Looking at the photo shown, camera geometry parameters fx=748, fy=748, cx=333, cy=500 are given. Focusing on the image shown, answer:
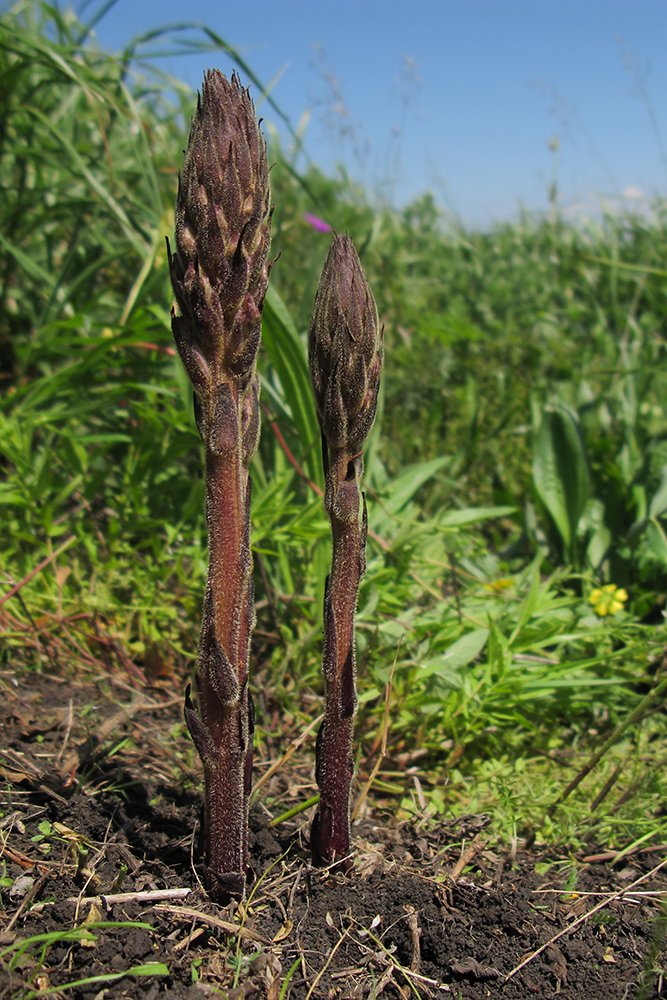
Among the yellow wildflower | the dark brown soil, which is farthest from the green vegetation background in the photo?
the dark brown soil

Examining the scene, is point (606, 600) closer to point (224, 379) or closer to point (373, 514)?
point (373, 514)

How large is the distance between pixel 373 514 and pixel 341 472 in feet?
3.78

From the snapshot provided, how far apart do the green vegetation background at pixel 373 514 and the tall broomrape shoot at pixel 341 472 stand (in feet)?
0.61

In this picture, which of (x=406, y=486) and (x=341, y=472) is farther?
(x=406, y=486)

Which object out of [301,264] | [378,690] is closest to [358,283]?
[378,690]

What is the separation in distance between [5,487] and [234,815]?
1.39 metres

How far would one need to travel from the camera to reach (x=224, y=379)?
1202 mm

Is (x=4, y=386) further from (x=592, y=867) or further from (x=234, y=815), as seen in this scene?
(x=592, y=867)

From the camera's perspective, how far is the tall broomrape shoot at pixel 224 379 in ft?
3.66

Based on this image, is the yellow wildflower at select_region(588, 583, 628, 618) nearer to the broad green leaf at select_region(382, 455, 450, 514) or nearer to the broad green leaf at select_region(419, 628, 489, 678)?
the broad green leaf at select_region(419, 628, 489, 678)

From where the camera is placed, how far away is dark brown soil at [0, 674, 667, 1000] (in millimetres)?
1206

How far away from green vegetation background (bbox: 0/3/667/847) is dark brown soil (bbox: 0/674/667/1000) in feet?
0.50

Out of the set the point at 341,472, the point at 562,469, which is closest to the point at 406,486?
the point at 562,469

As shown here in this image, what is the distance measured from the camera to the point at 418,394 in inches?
150
